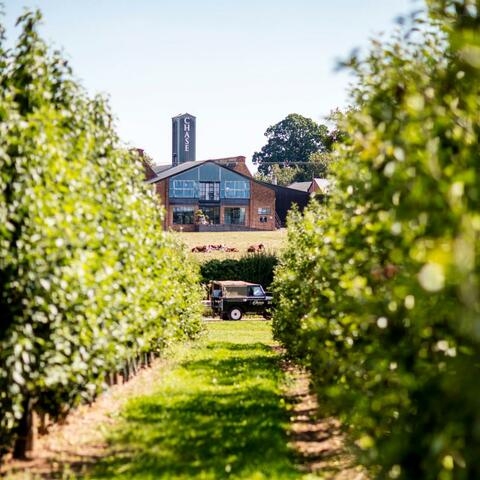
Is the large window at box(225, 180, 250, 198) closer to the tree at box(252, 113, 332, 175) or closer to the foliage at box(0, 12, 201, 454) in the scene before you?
the tree at box(252, 113, 332, 175)

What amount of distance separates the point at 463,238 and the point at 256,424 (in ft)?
22.2

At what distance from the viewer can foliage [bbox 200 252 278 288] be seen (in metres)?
40.6

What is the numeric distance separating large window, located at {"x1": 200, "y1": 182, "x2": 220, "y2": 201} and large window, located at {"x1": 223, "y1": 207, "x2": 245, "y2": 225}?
1982 millimetres

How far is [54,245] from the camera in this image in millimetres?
6246

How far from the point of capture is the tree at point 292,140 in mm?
133125

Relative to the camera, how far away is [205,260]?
41.6 metres

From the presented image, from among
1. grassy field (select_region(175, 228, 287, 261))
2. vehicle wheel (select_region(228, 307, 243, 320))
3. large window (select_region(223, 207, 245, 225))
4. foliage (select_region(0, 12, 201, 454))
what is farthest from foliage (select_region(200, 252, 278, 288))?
large window (select_region(223, 207, 245, 225))

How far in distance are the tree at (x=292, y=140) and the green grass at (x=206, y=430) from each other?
121m

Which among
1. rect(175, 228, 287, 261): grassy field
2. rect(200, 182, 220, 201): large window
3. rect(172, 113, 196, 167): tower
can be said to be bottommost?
rect(175, 228, 287, 261): grassy field

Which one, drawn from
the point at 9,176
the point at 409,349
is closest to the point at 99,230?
the point at 9,176

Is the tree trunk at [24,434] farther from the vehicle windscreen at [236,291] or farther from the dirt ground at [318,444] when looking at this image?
the vehicle windscreen at [236,291]

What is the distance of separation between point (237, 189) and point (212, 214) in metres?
3.87

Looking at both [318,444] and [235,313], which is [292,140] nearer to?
[235,313]

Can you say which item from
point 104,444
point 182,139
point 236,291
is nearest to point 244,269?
point 236,291
